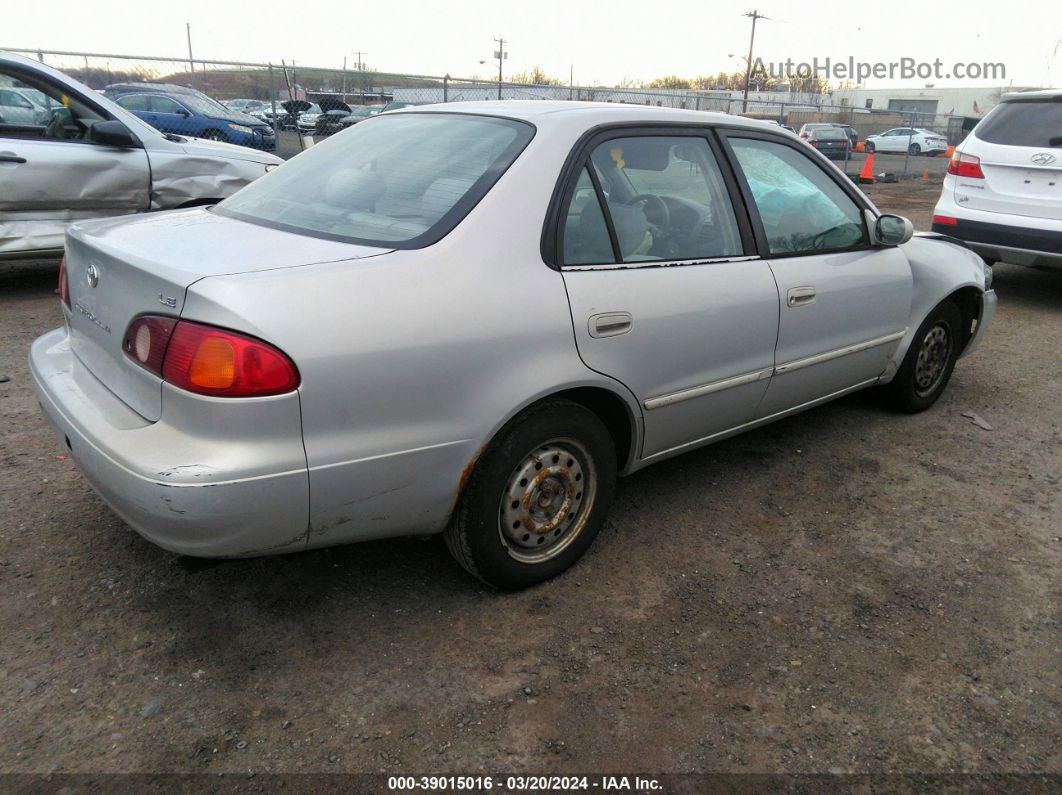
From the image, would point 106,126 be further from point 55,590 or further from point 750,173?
point 750,173

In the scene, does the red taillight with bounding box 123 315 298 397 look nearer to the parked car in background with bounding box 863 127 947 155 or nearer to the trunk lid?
the trunk lid

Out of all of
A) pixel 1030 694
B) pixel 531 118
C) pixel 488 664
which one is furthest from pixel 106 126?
pixel 1030 694

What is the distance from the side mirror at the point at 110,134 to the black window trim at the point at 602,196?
461cm

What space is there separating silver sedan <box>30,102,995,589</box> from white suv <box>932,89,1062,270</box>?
13.9 ft

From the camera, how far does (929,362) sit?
15.0 feet

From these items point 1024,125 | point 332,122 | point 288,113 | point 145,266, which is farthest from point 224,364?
point 332,122

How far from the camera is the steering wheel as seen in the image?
302cm

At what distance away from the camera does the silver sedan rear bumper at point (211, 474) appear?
6.81ft

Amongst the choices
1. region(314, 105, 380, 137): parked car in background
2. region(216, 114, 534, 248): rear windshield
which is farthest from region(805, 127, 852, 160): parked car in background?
region(216, 114, 534, 248): rear windshield

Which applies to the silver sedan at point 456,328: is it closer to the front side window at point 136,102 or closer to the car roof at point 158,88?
the car roof at point 158,88

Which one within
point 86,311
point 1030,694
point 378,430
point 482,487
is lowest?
point 1030,694

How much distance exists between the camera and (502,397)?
2467 mm

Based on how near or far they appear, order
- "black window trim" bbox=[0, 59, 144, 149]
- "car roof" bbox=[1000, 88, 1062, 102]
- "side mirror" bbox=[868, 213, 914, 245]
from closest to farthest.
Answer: "side mirror" bbox=[868, 213, 914, 245] → "black window trim" bbox=[0, 59, 144, 149] → "car roof" bbox=[1000, 88, 1062, 102]

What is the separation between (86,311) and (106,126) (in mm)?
4081
